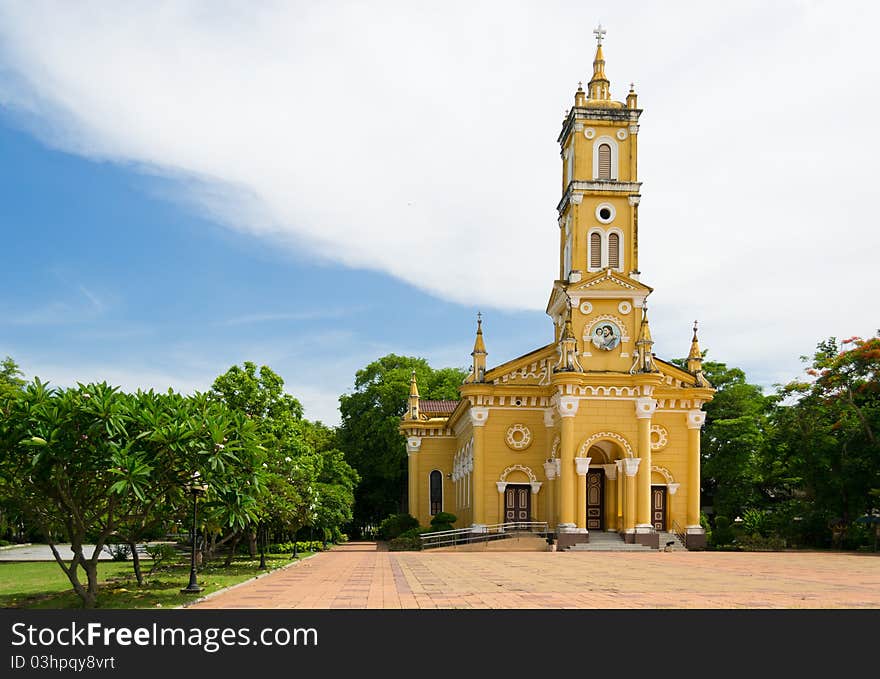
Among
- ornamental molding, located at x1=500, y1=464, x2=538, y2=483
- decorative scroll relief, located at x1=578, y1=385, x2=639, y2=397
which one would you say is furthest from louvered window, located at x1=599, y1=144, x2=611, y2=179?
ornamental molding, located at x1=500, y1=464, x2=538, y2=483

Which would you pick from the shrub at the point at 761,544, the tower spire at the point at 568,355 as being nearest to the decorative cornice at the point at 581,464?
the tower spire at the point at 568,355

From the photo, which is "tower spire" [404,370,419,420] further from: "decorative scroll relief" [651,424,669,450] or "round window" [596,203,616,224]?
"round window" [596,203,616,224]

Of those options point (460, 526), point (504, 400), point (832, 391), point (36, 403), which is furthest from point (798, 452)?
point (36, 403)

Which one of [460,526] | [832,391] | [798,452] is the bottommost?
[460,526]

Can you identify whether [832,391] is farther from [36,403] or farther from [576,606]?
[36,403]

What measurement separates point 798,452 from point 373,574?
24662 millimetres

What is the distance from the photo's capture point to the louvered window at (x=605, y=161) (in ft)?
159

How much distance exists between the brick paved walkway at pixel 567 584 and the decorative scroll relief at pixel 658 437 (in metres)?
13.9

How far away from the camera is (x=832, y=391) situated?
142ft

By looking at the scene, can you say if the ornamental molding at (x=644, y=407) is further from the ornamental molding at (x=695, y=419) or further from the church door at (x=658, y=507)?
the church door at (x=658, y=507)

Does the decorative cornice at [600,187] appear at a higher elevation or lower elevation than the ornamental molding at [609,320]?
higher

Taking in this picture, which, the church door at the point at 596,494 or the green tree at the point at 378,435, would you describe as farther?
the green tree at the point at 378,435

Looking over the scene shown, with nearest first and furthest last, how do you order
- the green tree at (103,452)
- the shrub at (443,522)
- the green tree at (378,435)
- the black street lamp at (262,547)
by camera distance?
the green tree at (103,452) < the black street lamp at (262,547) < the shrub at (443,522) < the green tree at (378,435)

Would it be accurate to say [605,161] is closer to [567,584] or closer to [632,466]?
[632,466]
